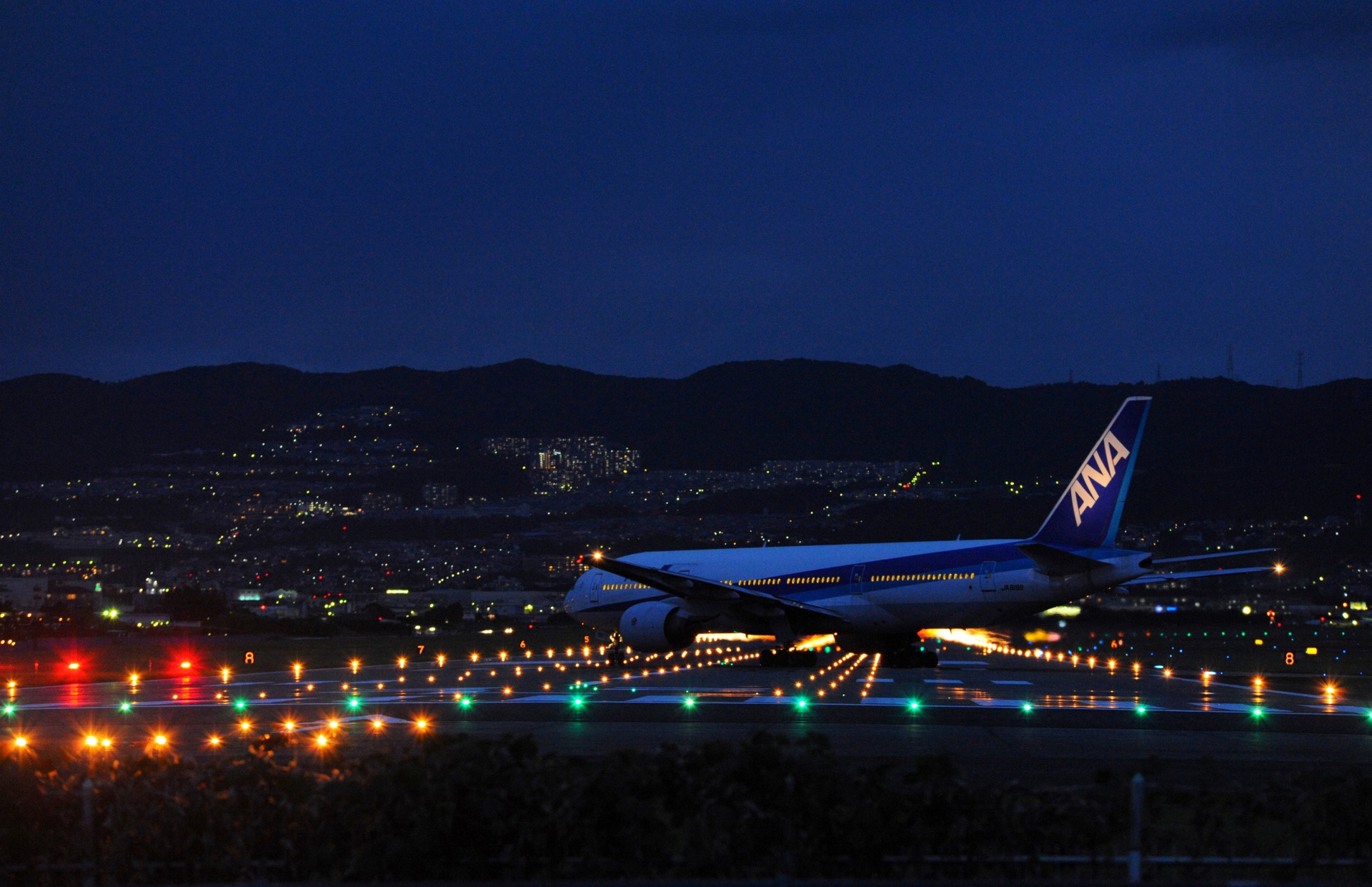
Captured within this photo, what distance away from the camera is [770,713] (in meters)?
23.1

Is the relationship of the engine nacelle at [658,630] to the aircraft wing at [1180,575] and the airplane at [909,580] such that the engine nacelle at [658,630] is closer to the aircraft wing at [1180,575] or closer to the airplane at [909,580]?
the airplane at [909,580]

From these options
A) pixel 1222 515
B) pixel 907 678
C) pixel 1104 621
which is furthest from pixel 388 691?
pixel 1222 515

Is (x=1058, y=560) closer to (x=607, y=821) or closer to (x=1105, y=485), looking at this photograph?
(x=1105, y=485)

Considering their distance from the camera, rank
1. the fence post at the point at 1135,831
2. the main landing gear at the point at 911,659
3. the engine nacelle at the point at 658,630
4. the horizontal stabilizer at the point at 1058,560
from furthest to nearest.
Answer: the engine nacelle at the point at 658,630 → the main landing gear at the point at 911,659 → the horizontal stabilizer at the point at 1058,560 → the fence post at the point at 1135,831

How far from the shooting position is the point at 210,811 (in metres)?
10.2

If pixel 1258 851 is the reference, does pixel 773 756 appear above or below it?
above

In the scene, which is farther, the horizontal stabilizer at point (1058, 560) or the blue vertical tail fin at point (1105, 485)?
the blue vertical tail fin at point (1105, 485)

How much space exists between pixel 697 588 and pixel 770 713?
17224mm

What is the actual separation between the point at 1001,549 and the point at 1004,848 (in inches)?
1119

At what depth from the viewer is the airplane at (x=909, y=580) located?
118ft

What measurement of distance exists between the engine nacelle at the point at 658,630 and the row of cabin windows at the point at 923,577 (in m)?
5.76

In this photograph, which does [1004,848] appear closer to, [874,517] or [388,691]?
[388,691]

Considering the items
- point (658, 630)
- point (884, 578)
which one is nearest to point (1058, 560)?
point (884, 578)

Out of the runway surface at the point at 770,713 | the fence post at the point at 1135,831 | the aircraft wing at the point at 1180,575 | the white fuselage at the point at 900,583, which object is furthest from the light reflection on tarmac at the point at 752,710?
the fence post at the point at 1135,831
